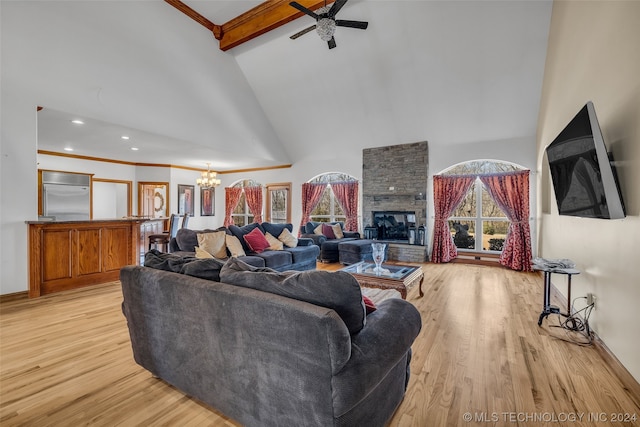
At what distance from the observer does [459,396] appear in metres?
1.91

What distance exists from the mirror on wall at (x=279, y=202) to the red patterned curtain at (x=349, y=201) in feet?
6.01

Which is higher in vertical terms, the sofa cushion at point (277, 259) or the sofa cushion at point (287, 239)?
the sofa cushion at point (287, 239)

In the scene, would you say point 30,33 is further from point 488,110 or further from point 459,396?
point 488,110

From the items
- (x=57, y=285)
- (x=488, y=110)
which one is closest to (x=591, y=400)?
(x=488, y=110)

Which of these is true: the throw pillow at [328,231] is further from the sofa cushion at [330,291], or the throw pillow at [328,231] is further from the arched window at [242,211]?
the sofa cushion at [330,291]

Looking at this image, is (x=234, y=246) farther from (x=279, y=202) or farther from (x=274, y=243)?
(x=279, y=202)

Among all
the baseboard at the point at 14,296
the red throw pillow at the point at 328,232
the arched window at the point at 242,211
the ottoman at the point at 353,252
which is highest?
the arched window at the point at 242,211

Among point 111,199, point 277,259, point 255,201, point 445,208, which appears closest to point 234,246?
point 277,259

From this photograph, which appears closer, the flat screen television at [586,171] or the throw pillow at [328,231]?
the flat screen television at [586,171]

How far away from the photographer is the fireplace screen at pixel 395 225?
7074 mm

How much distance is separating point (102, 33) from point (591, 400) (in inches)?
262

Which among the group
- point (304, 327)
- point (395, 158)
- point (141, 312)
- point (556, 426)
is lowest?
point (556, 426)

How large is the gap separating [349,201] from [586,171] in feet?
19.0

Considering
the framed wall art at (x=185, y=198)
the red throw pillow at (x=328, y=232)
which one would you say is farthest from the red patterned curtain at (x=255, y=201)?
the red throw pillow at (x=328, y=232)
